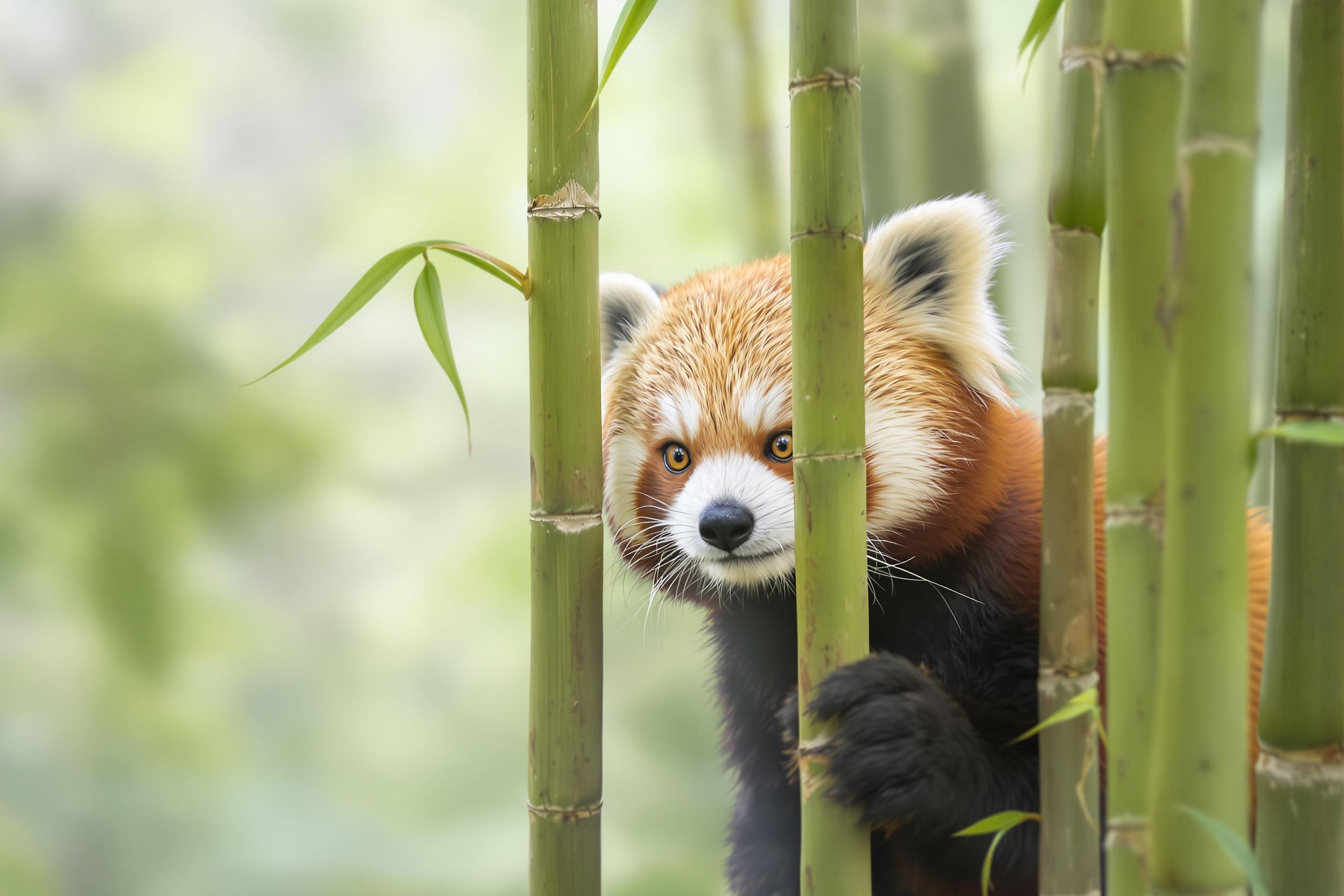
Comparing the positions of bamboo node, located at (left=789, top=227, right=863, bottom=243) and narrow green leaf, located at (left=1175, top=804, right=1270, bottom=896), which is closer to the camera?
narrow green leaf, located at (left=1175, top=804, right=1270, bottom=896)

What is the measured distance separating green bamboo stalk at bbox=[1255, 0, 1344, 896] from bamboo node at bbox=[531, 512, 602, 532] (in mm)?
445

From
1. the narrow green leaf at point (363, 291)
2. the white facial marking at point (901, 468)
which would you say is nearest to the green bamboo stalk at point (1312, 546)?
the white facial marking at point (901, 468)

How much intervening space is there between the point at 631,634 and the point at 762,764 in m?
0.36

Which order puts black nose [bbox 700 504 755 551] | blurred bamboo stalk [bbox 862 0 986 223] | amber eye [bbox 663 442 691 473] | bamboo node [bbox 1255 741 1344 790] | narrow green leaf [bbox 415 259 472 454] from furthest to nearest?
1. blurred bamboo stalk [bbox 862 0 986 223]
2. amber eye [bbox 663 442 691 473]
3. black nose [bbox 700 504 755 551]
4. narrow green leaf [bbox 415 259 472 454]
5. bamboo node [bbox 1255 741 1344 790]

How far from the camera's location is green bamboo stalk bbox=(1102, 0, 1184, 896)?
1.67 feet

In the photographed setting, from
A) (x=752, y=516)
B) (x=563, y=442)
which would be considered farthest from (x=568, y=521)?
(x=752, y=516)

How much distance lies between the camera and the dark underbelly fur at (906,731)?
27.6 inches

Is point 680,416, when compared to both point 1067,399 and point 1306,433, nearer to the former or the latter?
point 1067,399

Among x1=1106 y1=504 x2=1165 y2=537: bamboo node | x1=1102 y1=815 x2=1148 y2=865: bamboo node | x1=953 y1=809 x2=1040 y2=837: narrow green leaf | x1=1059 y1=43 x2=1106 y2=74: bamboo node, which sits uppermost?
x1=1059 y1=43 x2=1106 y2=74: bamboo node

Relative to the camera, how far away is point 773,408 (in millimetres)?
894

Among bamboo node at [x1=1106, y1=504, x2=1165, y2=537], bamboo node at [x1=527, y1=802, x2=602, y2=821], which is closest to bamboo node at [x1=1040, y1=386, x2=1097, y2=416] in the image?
bamboo node at [x1=1106, y1=504, x2=1165, y2=537]

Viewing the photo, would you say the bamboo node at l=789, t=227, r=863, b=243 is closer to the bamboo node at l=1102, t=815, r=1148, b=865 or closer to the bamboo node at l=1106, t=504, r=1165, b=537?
the bamboo node at l=1106, t=504, r=1165, b=537

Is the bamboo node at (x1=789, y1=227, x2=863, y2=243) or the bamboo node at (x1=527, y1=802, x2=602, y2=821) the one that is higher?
the bamboo node at (x1=789, y1=227, x2=863, y2=243)

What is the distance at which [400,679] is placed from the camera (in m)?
1.35
